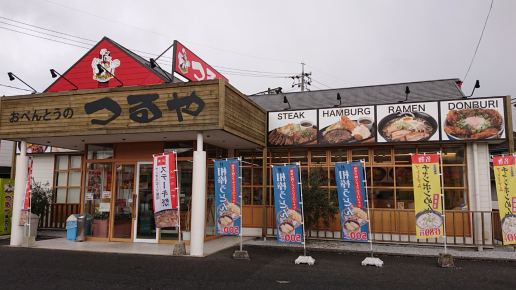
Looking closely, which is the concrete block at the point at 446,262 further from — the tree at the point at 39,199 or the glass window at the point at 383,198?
the tree at the point at 39,199

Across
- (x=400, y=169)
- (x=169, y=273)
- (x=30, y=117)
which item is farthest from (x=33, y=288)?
(x=400, y=169)

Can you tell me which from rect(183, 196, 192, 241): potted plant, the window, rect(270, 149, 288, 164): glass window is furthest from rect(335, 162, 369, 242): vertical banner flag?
the window

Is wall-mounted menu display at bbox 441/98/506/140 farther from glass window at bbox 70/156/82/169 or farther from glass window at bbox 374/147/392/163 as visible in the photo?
glass window at bbox 70/156/82/169

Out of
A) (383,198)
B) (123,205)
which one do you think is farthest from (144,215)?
(383,198)

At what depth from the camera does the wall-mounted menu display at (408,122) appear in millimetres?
10453

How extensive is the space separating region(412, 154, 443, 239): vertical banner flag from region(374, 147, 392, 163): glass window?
2804 mm

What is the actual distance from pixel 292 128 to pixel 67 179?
8.65 meters

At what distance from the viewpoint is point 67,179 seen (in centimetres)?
1373

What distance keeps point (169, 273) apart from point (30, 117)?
20.9 feet

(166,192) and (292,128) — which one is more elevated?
(292,128)

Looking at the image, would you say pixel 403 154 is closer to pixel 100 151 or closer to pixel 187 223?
pixel 187 223

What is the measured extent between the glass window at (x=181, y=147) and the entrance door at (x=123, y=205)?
4.00 feet

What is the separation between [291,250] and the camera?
31.6 ft

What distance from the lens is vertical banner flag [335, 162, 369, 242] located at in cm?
812
